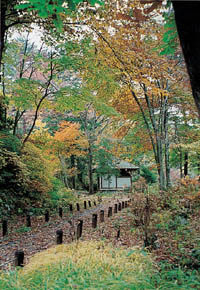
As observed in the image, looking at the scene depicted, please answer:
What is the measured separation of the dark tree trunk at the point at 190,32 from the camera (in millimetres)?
1555

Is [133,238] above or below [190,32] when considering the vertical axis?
below

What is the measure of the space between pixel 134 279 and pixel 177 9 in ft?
10.0

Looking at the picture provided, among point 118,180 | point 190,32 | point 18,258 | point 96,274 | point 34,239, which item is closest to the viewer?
point 190,32

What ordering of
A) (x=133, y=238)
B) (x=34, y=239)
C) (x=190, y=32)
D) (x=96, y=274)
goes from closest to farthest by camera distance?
(x=190, y=32) → (x=96, y=274) → (x=133, y=238) → (x=34, y=239)

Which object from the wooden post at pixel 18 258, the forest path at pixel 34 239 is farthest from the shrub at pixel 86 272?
the forest path at pixel 34 239

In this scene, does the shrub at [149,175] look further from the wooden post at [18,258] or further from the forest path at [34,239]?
the wooden post at [18,258]

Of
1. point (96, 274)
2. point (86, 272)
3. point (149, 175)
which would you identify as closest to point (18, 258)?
point (86, 272)

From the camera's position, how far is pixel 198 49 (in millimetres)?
1592

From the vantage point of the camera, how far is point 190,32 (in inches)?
62.6

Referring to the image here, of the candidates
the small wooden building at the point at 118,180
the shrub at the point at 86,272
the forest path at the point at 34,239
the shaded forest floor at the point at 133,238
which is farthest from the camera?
the small wooden building at the point at 118,180

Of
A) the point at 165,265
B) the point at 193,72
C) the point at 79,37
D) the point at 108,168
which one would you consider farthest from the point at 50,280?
the point at 108,168

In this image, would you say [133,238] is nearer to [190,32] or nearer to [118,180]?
[190,32]

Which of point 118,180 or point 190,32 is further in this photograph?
point 118,180

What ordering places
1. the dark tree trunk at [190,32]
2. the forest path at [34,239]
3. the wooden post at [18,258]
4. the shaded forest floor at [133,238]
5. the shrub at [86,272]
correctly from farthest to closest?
the forest path at [34,239] < the shaded forest floor at [133,238] < the wooden post at [18,258] < the shrub at [86,272] < the dark tree trunk at [190,32]
